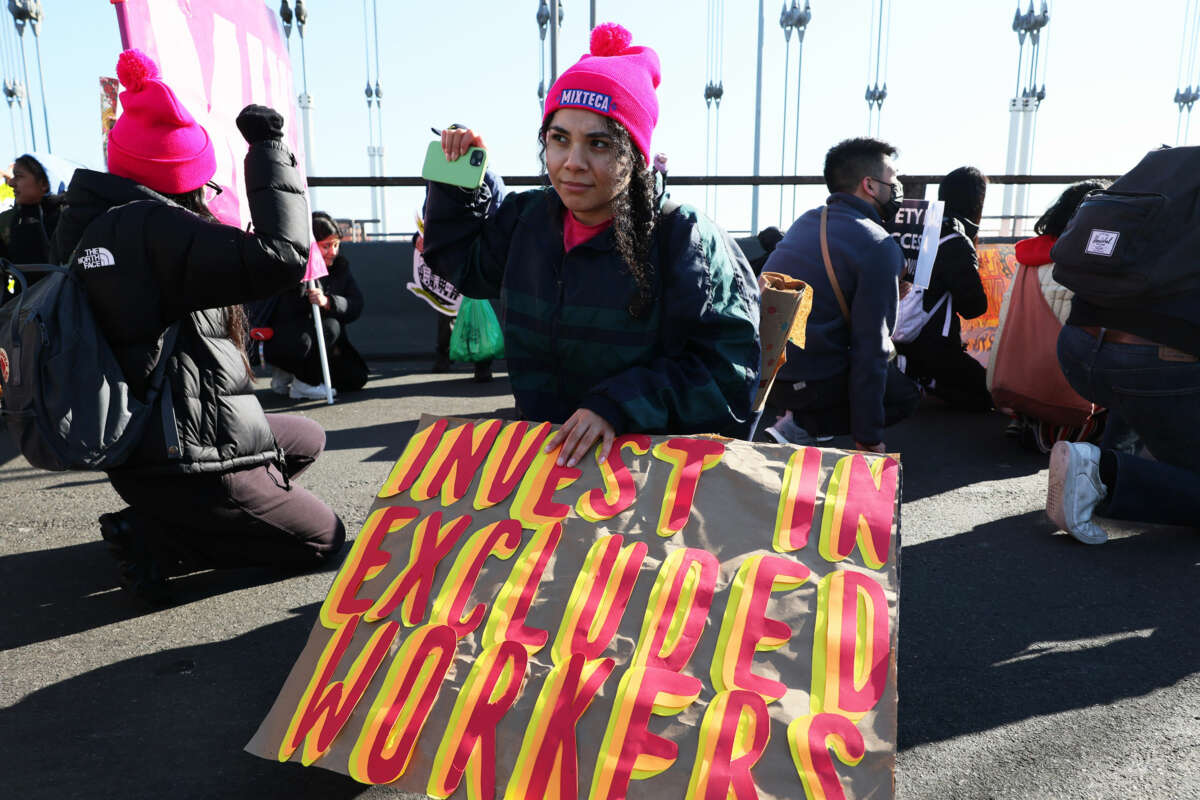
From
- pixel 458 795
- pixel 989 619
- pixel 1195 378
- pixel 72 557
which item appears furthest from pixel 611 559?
pixel 72 557

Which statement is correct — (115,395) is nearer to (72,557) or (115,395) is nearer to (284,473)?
(284,473)

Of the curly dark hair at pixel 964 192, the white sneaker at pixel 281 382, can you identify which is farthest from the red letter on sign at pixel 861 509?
the white sneaker at pixel 281 382

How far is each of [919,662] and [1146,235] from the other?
1.80 m

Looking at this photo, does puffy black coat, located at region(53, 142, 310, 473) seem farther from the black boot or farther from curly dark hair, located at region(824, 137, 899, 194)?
curly dark hair, located at region(824, 137, 899, 194)

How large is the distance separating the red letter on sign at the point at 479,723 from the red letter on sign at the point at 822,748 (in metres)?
0.58

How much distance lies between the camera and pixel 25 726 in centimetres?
239

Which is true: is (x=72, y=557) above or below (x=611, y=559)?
below

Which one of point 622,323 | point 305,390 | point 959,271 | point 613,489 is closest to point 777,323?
point 622,323

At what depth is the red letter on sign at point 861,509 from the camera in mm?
1915

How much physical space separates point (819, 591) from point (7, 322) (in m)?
2.50

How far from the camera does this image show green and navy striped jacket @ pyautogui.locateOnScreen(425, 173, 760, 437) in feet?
7.50

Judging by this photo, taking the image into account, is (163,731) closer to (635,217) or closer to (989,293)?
(635,217)

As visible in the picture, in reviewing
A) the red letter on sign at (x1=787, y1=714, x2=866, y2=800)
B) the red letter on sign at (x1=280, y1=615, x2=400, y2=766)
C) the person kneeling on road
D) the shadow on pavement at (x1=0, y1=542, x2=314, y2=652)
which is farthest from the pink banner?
the red letter on sign at (x1=787, y1=714, x2=866, y2=800)

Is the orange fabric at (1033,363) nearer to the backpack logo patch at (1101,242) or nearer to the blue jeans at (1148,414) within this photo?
the blue jeans at (1148,414)
